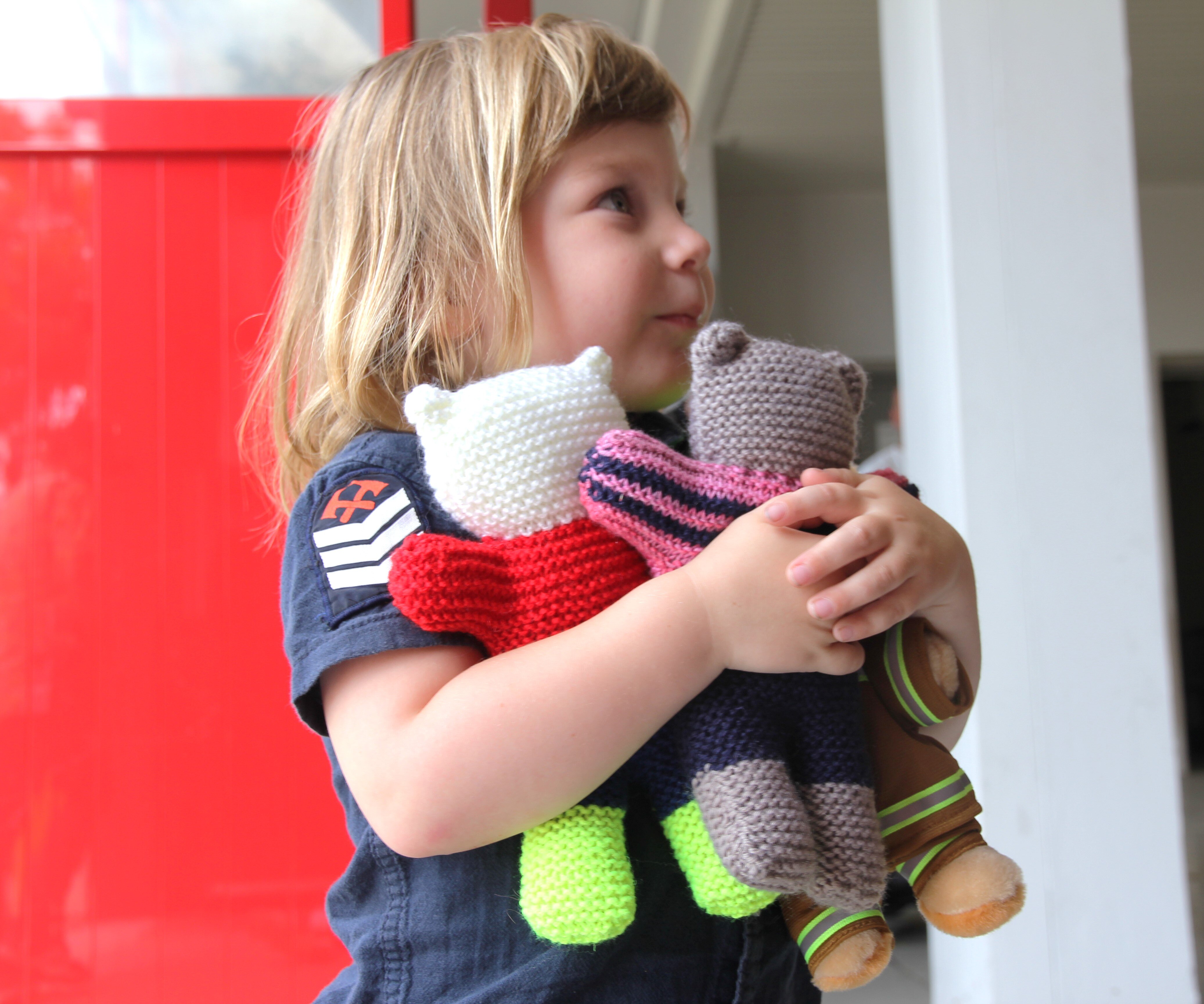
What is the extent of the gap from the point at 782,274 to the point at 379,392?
3656 mm

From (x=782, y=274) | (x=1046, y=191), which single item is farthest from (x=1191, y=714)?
(x=1046, y=191)

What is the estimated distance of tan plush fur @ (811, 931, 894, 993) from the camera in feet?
1.58

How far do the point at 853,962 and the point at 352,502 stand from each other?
38cm

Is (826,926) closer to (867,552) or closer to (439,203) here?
(867,552)

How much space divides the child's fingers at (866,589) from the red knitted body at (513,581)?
0.36 feet

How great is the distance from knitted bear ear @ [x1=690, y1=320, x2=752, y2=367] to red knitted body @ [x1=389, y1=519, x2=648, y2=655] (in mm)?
115

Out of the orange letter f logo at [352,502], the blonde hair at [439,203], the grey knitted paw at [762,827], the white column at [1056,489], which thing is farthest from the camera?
the white column at [1056,489]

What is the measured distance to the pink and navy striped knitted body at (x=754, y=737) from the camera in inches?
17.1

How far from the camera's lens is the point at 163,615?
112 centimetres

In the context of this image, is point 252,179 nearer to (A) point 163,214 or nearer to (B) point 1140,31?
(A) point 163,214

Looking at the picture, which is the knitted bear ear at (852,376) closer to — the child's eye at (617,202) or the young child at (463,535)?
the young child at (463,535)

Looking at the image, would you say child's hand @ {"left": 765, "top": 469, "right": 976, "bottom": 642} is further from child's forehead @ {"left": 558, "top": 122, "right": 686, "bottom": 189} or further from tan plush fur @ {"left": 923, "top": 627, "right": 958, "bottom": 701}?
child's forehead @ {"left": 558, "top": 122, "right": 686, "bottom": 189}

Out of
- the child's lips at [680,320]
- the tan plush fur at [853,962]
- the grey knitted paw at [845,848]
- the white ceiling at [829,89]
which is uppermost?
the white ceiling at [829,89]

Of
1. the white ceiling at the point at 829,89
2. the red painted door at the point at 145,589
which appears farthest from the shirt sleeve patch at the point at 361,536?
the white ceiling at the point at 829,89
